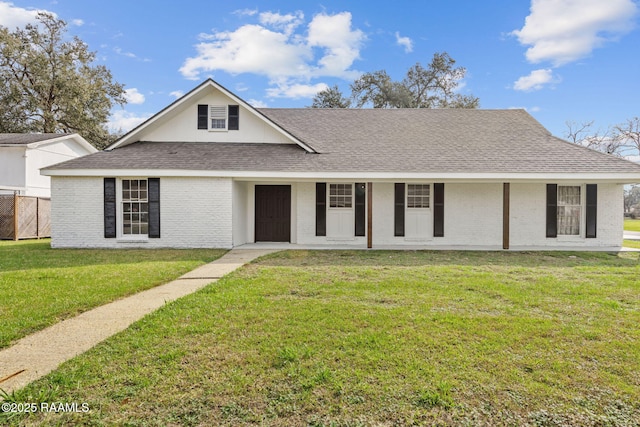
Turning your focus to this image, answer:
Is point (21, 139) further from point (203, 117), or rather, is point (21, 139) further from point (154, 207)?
point (154, 207)

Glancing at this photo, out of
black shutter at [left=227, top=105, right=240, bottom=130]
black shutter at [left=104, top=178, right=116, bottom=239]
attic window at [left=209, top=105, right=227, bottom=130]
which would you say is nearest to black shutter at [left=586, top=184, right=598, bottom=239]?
black shutter at [left=227, top=105, right=240, bottom=130]

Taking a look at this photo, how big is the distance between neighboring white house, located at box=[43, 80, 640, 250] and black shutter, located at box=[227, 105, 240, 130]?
0.04 meters

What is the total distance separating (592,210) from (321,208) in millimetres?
9264

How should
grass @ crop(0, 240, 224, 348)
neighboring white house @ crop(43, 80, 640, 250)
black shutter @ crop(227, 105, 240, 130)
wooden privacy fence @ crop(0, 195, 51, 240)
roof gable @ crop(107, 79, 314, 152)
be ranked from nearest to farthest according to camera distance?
grass @ crop(0, 240, 224, 348) < neighboring white house @ crop(43, 80, 640, 250) < roof gable @ crop(107, 79, 314, 152) < black shutter @ crop(227, 105, 240, 130) < wooden privacy fence @ crop(0, 195, 51, 240)

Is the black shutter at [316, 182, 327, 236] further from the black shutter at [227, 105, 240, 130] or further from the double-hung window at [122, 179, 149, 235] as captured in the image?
the double-hung window at [122, 179, 149, 235]

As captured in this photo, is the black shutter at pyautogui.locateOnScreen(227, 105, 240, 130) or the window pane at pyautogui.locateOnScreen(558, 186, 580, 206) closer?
the window pane at pyautogui.locateOnScreen(558, 186, 580, 206)

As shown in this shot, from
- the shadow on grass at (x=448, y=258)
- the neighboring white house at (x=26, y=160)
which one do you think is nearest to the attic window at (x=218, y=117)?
the shadow on grass at (x=448, y=258)

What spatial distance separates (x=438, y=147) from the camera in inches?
514

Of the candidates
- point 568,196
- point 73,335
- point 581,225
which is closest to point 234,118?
point 73,335

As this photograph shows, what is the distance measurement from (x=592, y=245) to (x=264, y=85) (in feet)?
70.6

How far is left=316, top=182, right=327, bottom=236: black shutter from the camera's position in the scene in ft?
41.4

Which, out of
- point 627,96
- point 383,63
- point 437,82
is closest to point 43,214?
point 383,63

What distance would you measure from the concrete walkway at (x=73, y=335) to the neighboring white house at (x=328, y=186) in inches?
221

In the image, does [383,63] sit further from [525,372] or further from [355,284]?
[525,372]
